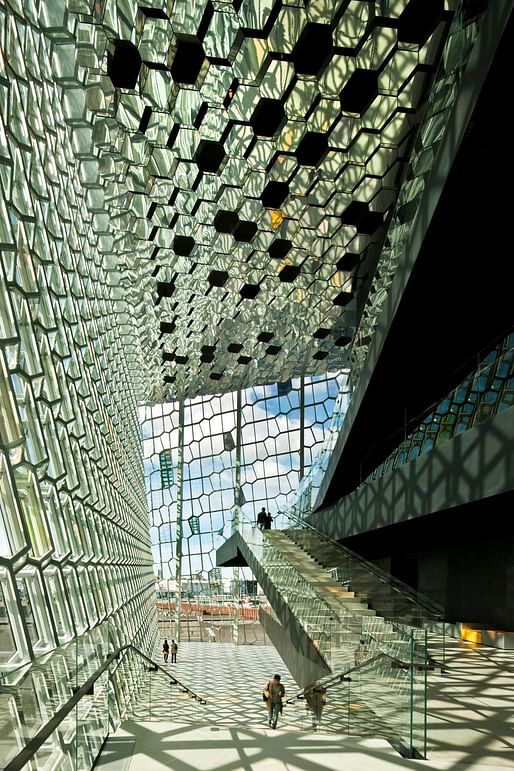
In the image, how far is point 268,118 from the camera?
13078 mm

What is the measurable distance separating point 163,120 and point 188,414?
35.6 meters

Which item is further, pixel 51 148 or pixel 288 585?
pixel 288 585

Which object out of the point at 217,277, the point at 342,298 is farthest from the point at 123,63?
the point at 342,298

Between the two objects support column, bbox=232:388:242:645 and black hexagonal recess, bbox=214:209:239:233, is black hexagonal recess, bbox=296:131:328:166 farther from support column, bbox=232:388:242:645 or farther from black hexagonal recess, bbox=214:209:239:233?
support column, bbox=232:388:242:645

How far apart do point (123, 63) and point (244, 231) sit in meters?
6.63

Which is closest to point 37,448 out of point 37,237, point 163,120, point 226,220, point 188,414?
point 37,237

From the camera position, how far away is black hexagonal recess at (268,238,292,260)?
1828cm

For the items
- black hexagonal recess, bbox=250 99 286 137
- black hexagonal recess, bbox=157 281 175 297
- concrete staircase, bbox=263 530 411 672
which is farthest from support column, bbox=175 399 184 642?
black hexagonal recess, bbox=250 99 286 137

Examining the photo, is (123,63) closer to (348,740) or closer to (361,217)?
(361,217)

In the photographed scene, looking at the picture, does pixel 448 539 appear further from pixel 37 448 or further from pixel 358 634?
pixel 37 448

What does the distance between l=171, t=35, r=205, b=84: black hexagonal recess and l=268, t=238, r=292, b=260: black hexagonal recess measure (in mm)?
6572

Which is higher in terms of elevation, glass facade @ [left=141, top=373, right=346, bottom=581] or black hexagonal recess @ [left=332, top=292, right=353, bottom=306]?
black hexagonal recess @ [left=332, top=292, right=353, bottom=306]

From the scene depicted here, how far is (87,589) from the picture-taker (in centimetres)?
1241

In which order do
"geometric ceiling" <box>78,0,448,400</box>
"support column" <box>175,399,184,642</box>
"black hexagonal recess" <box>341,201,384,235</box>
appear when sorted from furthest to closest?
"support column" <box>175,399,184,642</box>
"black hexagonal recess" <box>341,201,384,235</box>
"geometric ceiling" <box>78,0,448,400</box>
